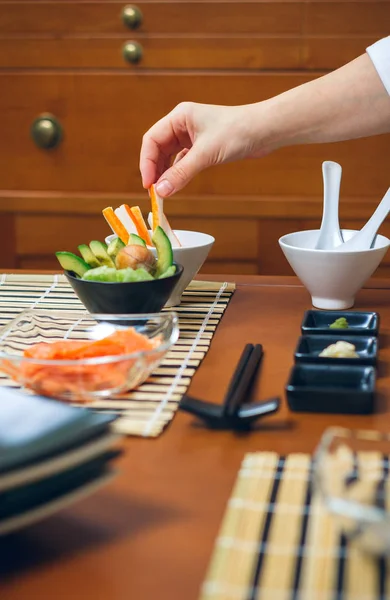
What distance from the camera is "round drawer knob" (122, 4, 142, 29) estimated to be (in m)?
2.29

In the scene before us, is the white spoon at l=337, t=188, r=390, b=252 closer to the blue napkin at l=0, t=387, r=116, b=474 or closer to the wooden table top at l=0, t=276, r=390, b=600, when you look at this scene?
the wooden table top at l=0, t=276, r=390, b=600

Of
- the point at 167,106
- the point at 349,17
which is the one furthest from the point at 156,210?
the point at 349,17

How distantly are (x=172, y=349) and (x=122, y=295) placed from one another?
0.36 ft

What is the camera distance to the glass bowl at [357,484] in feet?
1.87

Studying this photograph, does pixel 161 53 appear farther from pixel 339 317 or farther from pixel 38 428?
pixel 38 428

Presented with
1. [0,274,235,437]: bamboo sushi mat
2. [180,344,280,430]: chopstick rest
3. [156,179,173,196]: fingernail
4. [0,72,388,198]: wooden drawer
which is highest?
[180,344,280,430]: chopstick rest

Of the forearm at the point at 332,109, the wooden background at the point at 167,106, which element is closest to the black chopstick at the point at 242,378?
the forearm at the point at 332,109

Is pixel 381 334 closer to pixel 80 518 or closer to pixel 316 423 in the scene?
pixel 316 423

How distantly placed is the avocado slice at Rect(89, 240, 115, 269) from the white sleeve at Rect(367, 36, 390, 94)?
52cm

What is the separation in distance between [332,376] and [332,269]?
0.35 meters

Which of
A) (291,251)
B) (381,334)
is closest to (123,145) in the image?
(291,251)

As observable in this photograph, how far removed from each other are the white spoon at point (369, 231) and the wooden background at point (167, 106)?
2.89 ft

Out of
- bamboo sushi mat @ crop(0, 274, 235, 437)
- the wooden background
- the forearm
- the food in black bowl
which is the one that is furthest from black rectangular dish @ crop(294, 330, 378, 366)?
the wooden background

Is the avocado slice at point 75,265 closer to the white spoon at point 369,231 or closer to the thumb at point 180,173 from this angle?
the thumb at point 180,173
